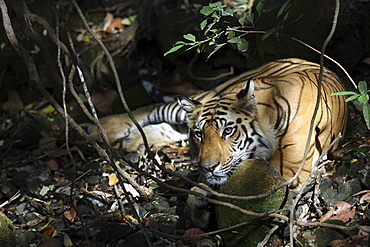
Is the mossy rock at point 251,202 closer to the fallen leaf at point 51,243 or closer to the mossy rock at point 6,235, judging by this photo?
the fallen leaf at point 51,243

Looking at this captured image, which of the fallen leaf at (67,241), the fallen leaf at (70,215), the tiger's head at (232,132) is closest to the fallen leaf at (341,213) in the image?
the tiger's head at (232,132)

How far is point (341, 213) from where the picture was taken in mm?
2805

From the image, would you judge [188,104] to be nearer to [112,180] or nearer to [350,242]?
[112,180]

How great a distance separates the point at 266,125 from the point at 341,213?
0.85 m

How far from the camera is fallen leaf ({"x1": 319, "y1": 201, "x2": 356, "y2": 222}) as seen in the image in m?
2.77

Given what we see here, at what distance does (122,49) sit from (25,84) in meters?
1.60

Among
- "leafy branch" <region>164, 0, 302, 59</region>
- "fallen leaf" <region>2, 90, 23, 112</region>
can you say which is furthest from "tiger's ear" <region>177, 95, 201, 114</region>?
"fallen leaf" <region>2, 90, 23, 112</region>

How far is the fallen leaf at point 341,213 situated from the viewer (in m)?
2.77

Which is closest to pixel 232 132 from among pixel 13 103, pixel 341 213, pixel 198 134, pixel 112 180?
pixel 198 134

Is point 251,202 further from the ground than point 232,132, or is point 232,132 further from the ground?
point 232,132

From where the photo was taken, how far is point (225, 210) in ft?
9.07

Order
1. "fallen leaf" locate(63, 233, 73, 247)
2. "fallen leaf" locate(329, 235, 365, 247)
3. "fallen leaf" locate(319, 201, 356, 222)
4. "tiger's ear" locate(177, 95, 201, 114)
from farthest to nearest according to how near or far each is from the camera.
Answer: "tiger's ear" locate(177, 95, 201, 114) < "fallen leaf" locate(63, 233, 73, 247) < "fallen leaf" locate(319, 201, 356, 222) < "fallen leaf" locate(329, 235, 365, 247)

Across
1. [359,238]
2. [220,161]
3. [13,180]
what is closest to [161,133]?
[13,180]

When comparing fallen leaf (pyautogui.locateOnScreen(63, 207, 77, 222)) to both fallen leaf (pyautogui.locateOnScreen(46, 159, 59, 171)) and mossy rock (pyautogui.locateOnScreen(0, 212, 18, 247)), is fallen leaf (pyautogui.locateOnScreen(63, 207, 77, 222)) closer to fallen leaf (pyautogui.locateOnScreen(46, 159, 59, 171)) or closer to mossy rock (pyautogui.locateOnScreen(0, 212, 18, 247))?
mossy rock (pyautogui.locateOnScreen(0, 212, 18, 247))
